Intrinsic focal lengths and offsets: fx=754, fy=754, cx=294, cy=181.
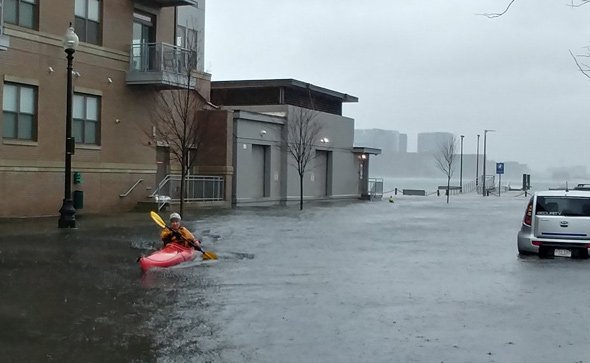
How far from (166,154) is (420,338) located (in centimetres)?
2833

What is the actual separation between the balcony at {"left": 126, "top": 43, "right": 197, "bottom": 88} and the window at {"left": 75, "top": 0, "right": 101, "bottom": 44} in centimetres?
197

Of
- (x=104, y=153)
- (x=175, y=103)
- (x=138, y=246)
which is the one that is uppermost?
(x=175, y=103)

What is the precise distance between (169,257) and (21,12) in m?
14.9

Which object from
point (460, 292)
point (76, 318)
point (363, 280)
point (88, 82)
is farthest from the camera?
point (88, 82)

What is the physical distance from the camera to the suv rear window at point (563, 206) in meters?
16.6

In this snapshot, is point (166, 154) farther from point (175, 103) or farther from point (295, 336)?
point (295, 336)

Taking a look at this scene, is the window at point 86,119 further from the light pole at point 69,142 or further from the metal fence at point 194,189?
the light pole at point 69,142

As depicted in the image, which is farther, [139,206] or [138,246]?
[139,206]

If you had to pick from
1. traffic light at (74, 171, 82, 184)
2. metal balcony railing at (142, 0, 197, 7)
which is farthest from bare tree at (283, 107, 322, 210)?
traffic light at (74, 171, 82, 184)

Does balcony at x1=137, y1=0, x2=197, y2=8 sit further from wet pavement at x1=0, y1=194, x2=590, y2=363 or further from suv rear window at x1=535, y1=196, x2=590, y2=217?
suv rear window at x1=535, y1=196, x2=590, y2=217

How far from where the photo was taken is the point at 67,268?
13.4 metres

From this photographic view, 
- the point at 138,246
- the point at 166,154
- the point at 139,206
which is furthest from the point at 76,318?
the point at 166,154

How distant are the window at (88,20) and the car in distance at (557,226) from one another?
18.0 meters

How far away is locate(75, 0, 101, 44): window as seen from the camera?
2761cm
